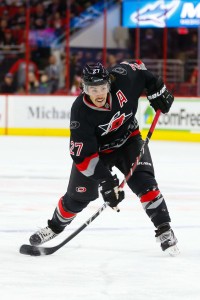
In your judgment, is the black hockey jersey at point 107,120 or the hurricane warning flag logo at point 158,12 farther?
the hurricane warning flag logo at point 158,12

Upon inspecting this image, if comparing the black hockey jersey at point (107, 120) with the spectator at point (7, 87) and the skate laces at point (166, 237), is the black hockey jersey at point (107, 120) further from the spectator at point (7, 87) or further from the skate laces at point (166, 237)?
the spectator at point (7, 87)

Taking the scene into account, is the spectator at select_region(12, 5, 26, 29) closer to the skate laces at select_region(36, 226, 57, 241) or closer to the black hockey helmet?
the skate laces at select_region(36, 226, 57, 241)

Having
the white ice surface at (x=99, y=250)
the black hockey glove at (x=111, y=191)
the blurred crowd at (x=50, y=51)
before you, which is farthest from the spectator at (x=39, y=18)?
the black hockey glove at (x=111, y=191)

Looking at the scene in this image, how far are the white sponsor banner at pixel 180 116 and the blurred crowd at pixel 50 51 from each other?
3.26ft

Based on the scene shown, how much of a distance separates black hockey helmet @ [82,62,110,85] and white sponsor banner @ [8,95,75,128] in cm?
836

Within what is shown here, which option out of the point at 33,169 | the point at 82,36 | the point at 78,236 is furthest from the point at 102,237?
the point at 82,36

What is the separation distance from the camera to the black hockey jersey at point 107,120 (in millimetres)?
4184

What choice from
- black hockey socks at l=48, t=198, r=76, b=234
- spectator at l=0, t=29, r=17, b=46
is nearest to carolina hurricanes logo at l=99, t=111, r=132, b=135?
black hockey socks at l=48, t=198, r=76, b=234

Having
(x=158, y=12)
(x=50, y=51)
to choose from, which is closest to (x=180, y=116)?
(x=158, y=12)

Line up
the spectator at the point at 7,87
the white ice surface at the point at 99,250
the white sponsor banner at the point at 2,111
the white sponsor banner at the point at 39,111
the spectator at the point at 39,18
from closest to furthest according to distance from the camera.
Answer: the white ice surface at the point at 99,250
the white sponsor banner at the point at 39,111
the white sponsor banner at the point at 2,111
the spectator at the point at 7,87
the spectator at the point at 39,18

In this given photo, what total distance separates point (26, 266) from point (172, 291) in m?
0.85

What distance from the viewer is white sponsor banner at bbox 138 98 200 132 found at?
11742 mm

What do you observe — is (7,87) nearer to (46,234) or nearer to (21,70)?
(21,70)

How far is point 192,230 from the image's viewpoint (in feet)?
17.0
